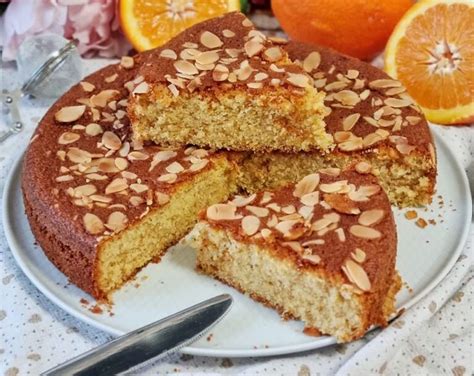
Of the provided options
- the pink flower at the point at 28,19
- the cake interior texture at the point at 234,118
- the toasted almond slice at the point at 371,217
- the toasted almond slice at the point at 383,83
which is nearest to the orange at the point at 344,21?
the toasted almond slice at the point at 383,83

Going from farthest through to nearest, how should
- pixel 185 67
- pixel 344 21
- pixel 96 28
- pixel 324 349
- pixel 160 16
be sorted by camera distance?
pixel 96 28 < pixel 160 16 < pixel 344 21 < pixel 185 67 < pixel 324 349

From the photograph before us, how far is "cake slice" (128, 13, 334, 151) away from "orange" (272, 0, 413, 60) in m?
0.72

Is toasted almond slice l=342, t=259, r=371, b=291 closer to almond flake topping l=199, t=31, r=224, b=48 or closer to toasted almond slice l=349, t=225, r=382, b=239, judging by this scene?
toasted almond slice l=349, t=225, r=382, b=239

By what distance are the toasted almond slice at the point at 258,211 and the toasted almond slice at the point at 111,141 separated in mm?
711

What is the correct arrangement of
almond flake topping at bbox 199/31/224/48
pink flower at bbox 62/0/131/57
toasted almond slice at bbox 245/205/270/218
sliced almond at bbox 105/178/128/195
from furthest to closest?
1. pink flower at bbox 62/0/131/57
2. almond flake topping at bbox 199/31/224/48
3. sliced almond at bbox 105/178/128/195
4. toasted almond slice at bbox 245/205/270/218

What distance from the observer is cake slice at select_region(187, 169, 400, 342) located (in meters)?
2.49

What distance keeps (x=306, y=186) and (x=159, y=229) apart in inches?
23.8

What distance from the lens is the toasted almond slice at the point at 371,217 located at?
2.67m

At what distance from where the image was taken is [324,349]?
259 centimetres

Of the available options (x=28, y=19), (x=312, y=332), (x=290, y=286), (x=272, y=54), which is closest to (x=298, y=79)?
(x=272, y=54)

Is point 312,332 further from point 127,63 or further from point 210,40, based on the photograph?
point 127,63

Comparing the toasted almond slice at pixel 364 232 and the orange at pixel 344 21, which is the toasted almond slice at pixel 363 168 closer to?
the toasted almond slice at pixel 364 232

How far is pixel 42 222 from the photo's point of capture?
2887mm

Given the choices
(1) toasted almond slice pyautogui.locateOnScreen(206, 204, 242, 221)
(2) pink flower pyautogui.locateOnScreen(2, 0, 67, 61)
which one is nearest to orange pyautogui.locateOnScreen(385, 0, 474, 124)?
→ (1) toasted almond slice pyautogui.locateOnScreen(206, 204, 242, 221)
